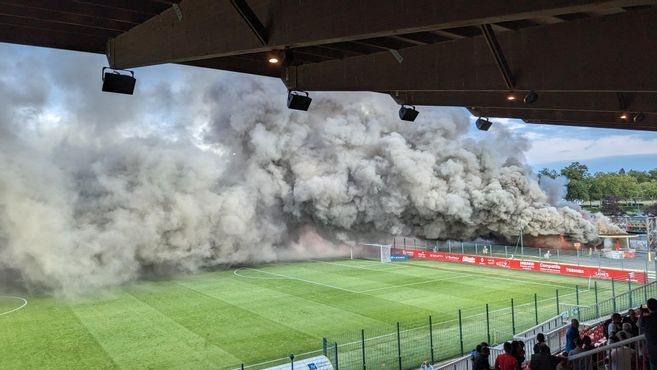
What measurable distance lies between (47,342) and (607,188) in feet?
262

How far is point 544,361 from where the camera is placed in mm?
6258

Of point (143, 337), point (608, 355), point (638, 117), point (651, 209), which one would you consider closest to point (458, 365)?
point (608, 355)

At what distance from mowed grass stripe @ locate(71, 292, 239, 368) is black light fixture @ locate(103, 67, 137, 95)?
987 centimetres

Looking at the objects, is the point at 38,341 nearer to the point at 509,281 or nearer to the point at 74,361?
the point at 74,361

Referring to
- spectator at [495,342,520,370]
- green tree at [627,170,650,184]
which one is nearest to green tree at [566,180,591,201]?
green tree at [627,170,650,184]

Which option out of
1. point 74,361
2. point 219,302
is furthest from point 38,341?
Answer: point 219,302

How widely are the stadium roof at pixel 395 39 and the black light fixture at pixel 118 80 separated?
17 cm

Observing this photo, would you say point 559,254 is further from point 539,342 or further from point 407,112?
point 539,342

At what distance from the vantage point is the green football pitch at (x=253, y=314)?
55.9 ft

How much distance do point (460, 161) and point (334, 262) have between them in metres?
13.8

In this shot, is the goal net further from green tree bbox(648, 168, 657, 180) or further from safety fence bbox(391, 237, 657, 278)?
green tree bbox(648, 168, 657, 180)

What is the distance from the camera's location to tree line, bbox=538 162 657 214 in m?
75.4

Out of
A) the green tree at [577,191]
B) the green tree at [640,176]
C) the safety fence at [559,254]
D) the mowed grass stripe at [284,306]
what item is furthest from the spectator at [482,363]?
the green tree at [640,176]

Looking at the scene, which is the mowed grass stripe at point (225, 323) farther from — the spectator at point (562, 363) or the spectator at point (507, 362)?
the spectator at point (562, 363)
